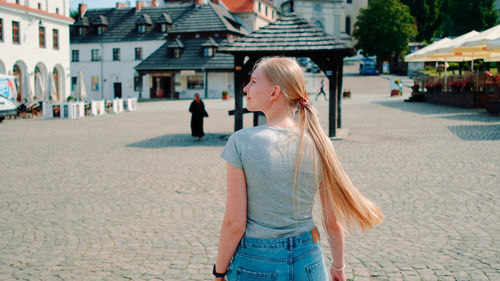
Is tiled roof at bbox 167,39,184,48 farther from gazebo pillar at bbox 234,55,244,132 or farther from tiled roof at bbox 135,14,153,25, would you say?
gazebo pillar at bbox 234,55,244,132

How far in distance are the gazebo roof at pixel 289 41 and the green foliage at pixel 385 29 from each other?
191 feet

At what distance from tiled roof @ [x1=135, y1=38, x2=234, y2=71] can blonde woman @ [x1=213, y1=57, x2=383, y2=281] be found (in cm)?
4892

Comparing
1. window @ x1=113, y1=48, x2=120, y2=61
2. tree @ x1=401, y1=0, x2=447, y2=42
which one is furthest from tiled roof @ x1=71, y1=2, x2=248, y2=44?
tree @ x1=401, y1=0, x2=447, y2=42

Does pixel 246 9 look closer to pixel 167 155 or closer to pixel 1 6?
pixel 1 6

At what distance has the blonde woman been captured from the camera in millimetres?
2326

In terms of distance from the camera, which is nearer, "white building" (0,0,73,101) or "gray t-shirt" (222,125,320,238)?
"gray t-shirt" (222,125,320,238)

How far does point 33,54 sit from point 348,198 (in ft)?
149

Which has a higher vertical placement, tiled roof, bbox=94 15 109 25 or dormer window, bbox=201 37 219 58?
tiled roof, bbox=94 15 109 25

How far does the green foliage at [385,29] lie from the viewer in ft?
236

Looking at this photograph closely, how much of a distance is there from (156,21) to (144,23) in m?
1.41

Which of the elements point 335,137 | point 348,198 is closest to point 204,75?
point 335,137

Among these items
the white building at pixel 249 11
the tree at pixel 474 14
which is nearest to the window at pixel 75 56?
the white building at pixel 249 11

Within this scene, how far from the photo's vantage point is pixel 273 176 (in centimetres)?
234

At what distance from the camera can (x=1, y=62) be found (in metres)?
39.9
